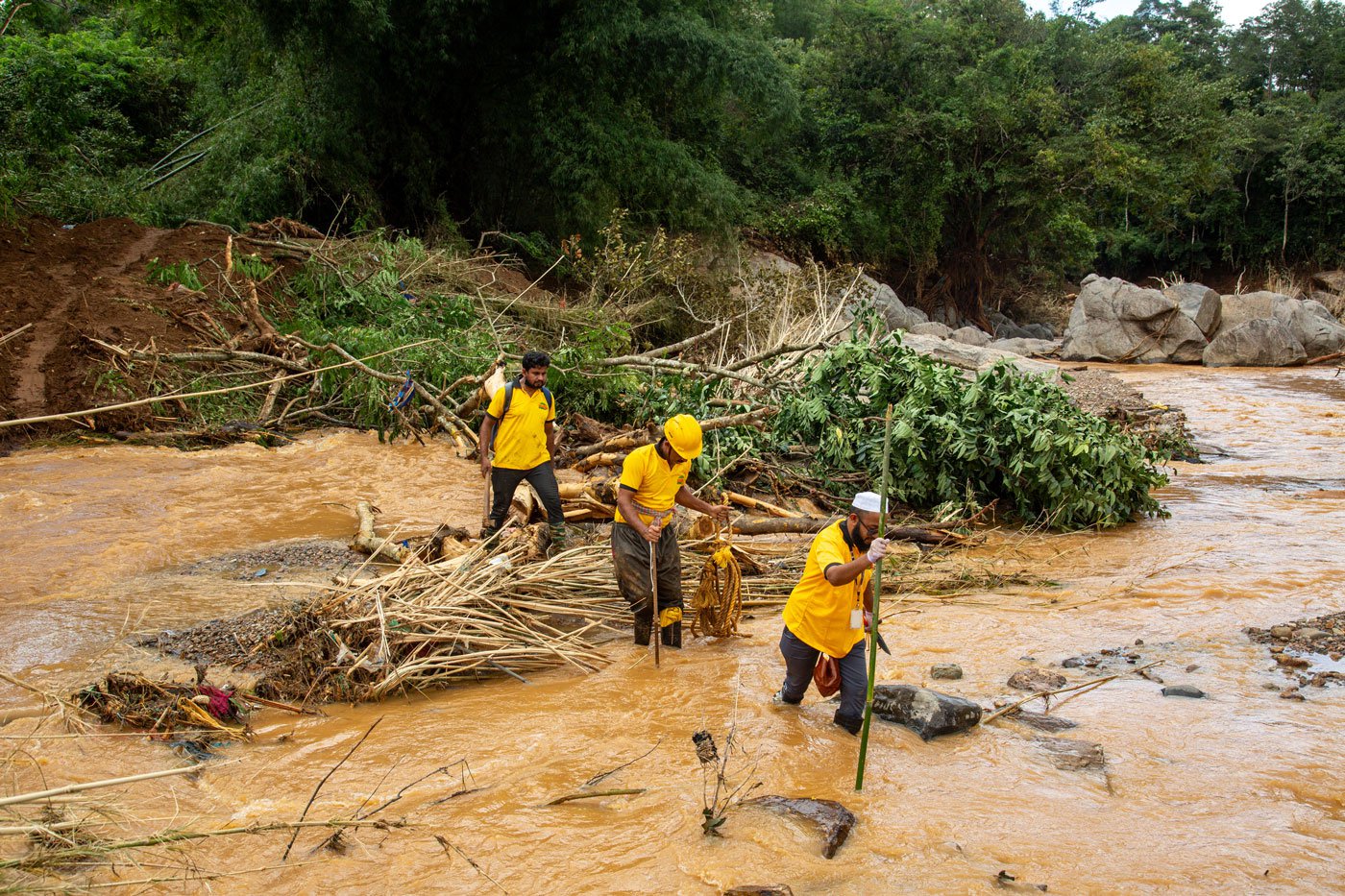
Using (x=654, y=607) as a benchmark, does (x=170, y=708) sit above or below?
below

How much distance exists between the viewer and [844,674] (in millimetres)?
4422

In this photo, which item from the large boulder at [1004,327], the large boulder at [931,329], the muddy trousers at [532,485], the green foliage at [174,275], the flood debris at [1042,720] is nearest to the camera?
the flood debris at [1042,720]

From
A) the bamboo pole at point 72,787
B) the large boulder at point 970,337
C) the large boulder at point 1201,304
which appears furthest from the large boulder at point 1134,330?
the bamboo pole at point 72,787

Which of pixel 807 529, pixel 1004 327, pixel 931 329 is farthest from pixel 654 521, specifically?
pixel 1004 327

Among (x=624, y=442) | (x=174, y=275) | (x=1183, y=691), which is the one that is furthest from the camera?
(x=174, y=275)

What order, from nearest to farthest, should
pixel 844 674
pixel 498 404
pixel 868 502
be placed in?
pixel 868 502, pixel 844 674, pixel 498 404

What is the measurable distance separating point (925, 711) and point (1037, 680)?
966 mm

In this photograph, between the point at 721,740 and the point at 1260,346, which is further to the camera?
the point at 1260,346

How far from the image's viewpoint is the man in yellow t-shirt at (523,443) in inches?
251

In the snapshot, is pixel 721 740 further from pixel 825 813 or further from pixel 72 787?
pixel 72 787

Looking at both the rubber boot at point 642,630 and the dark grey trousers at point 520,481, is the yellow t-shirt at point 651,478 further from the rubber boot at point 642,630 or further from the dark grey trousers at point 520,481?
the dark grey trousers at point 520,481

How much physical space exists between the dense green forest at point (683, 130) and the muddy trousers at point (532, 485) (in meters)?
9.02

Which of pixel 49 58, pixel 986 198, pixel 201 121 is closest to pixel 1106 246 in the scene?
pixel 986 198

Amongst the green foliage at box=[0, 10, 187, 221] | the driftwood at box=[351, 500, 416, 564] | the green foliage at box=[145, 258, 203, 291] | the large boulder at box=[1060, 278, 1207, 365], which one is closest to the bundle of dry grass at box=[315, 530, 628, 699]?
the driftwood at box=[351, 500, 416, 564]
